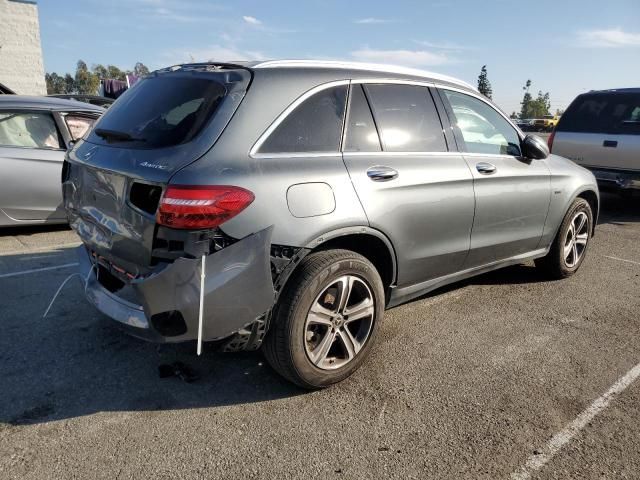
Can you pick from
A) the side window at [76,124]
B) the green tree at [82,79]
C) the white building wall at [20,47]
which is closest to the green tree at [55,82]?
the green tree at [82,79]

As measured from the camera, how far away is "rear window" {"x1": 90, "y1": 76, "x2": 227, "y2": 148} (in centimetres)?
263

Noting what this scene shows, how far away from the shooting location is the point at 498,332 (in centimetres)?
376

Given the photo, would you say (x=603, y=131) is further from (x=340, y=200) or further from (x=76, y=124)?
(x=76, y=124)

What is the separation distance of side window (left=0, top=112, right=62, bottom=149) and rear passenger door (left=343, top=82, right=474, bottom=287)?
14.3 ft

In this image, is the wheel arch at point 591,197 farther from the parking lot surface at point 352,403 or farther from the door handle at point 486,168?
the door handle at point 486,168

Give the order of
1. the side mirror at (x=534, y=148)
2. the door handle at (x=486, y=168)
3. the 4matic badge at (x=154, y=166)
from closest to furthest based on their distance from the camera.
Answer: the 4matic badge at (x=154, y=166)
the door handle at (x=486, y=168)
the side mirror at (x=534, y=148)

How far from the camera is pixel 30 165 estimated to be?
18.6 ft

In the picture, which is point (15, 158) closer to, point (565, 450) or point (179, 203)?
point (179, 203)

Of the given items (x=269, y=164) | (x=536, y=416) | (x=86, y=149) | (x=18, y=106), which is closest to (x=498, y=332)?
(x=536, y=416)

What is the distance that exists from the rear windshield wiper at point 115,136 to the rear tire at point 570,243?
12.3 feet

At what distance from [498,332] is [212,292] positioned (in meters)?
2.27

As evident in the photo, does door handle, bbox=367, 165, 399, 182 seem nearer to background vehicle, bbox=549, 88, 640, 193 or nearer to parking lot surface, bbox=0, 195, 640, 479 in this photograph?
parking lot surface, bbox=0, 195, 640, 479

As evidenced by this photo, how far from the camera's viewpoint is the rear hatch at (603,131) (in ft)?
24.7

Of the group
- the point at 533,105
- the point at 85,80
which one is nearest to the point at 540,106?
the point at 533,105
